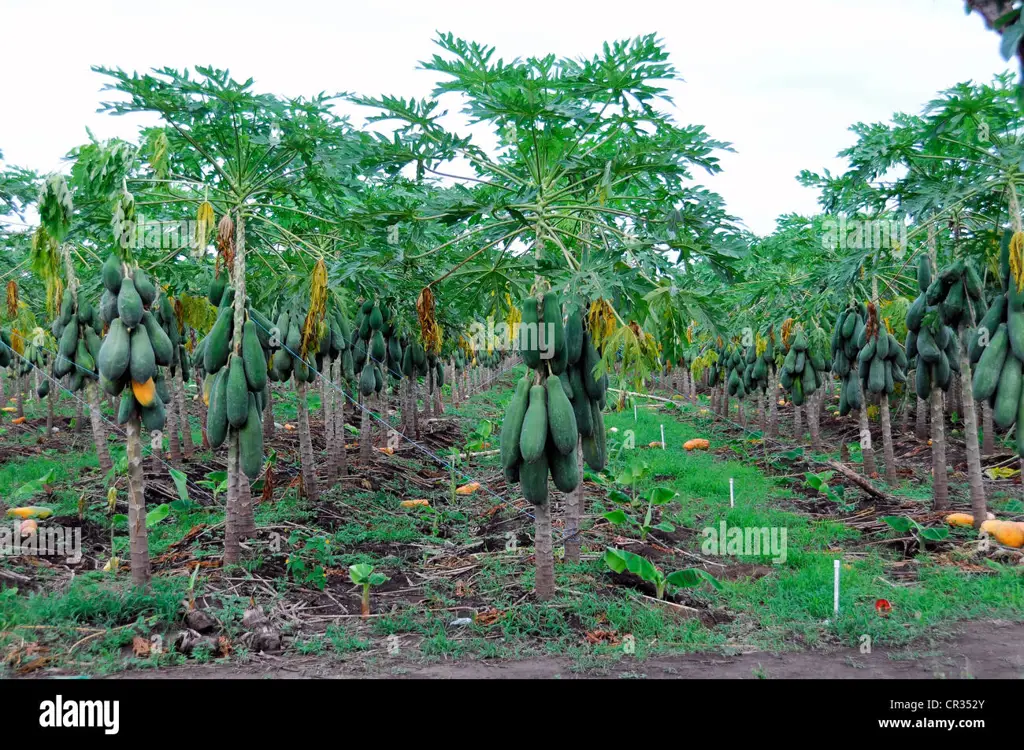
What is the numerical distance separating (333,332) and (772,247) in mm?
8700

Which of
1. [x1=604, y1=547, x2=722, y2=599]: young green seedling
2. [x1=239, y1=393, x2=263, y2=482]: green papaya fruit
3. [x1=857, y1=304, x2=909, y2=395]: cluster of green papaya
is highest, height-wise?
[x1=857, y1=304, x2=909, y2=395]: cluster of green papaya

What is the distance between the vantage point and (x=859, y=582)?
670 centimetres

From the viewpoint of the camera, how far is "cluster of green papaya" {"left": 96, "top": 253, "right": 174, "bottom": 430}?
528 centimetres

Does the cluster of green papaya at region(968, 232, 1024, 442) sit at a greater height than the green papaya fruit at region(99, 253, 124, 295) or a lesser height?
lesser

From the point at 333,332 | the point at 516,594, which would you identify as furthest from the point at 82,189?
the point at 516,594

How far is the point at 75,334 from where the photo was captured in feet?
24.7

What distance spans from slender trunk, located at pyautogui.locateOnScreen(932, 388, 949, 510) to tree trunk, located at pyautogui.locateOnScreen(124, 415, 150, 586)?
8568mm

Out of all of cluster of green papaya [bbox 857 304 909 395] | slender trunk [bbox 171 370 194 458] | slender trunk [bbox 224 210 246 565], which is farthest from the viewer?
slender trunk [bbox 171 370 194 458]

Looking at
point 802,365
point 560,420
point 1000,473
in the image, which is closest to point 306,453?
point 560,420

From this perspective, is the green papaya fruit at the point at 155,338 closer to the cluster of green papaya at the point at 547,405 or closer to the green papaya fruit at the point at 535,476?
the cluster of green papaya at the point at 547,405

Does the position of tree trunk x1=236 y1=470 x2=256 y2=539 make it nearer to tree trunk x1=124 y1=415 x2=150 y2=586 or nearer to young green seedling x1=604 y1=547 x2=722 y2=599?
tree trunk x1=124 y1=415 x2=150 y2=586

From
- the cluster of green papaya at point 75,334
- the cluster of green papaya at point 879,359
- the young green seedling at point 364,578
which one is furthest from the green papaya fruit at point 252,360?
the cluster of green papaya at point 879,359

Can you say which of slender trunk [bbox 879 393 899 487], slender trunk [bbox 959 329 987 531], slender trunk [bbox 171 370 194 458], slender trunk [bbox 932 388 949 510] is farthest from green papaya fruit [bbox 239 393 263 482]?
slender trunk [bbox 879 393 899 487]

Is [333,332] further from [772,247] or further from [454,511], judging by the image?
[772,247]
